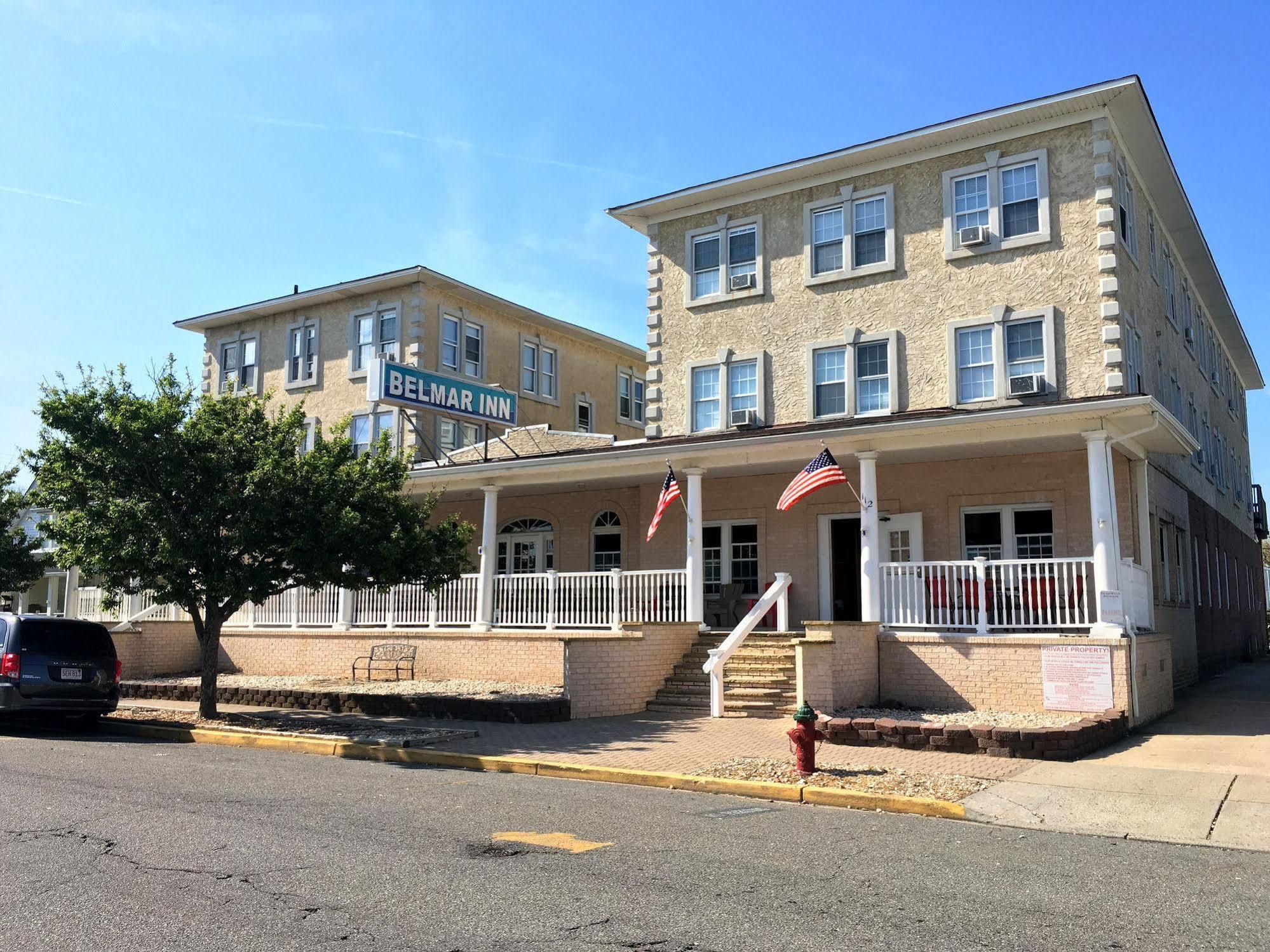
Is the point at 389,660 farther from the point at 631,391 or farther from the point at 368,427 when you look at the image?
the point at 631,391

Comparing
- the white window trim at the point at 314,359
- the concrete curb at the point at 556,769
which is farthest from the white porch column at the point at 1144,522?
the white window trim at the point at 314,359

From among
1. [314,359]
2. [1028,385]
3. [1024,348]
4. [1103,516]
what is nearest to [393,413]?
[314,359]

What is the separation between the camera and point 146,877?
6527 mm

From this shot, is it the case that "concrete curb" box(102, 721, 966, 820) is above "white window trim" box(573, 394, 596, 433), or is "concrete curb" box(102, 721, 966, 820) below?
below

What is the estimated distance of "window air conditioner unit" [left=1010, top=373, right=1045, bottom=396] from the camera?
59.4 feet

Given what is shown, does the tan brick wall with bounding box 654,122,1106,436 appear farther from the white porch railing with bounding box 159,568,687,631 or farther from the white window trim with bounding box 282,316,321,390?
the white window trim with bounding box 282,316,321,390

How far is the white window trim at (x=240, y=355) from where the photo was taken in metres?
31.6

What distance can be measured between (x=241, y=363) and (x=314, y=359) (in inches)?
120

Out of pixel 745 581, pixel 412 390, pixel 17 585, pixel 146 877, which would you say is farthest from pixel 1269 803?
pixel 17 585

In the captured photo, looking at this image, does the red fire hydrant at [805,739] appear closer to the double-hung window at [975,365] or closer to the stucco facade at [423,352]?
the double-hung window at [975,365]

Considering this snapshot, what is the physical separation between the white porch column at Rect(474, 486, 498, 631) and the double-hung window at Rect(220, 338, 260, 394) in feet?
43.3

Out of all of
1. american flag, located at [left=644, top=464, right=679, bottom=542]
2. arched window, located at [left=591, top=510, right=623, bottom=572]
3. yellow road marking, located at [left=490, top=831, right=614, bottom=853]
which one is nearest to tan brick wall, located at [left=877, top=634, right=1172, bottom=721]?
american flag, located at [left=644, top=464, right=679, bottom=542]

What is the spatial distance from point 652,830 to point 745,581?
12952 mm

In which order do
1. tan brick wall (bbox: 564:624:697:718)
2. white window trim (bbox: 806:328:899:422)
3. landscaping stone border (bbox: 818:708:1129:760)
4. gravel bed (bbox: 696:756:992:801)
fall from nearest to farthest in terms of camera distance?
1. gravel bed (bbox: 696:756:992:801)
2. landscaping stone border (bbox: 818:708:1129:760)
3. tan brick wall (bbox: 564:624:697:718)
4. white window trim (bbox: 806:328:899:422)
